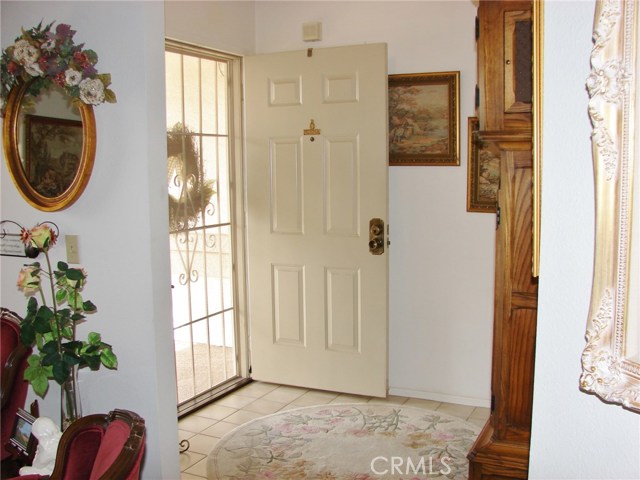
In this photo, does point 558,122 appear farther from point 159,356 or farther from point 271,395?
point 271,395

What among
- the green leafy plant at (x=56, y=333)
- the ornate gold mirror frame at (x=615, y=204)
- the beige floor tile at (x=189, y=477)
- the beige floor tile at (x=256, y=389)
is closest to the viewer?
the ornate gold mirror frame at (x=615, y=204)

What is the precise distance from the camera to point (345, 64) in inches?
144

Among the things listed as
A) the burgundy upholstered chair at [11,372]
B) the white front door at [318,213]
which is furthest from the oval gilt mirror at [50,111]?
the white front door at [318,213]

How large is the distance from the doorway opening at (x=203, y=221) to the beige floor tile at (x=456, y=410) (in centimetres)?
135

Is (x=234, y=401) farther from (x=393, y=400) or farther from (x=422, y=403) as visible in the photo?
(x=422, y=403)

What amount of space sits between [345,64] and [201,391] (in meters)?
2.16

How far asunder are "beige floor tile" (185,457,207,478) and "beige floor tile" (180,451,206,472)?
2 cm

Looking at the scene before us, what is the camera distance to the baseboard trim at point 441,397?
3666 mm

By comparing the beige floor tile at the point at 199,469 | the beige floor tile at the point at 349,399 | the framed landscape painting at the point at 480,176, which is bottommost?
the beige floor tile at the point at 199,469

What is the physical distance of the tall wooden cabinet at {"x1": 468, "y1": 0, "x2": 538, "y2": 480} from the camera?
1.43 metres

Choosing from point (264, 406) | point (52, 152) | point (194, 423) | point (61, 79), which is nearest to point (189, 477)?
point (194, 423)

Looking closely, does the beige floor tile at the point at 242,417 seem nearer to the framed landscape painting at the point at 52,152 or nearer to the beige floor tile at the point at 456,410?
the beige floor tile at the point at 456,410

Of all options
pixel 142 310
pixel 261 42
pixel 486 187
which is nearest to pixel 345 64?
pixel 261 42

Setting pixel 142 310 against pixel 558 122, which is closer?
pixel 558 122
